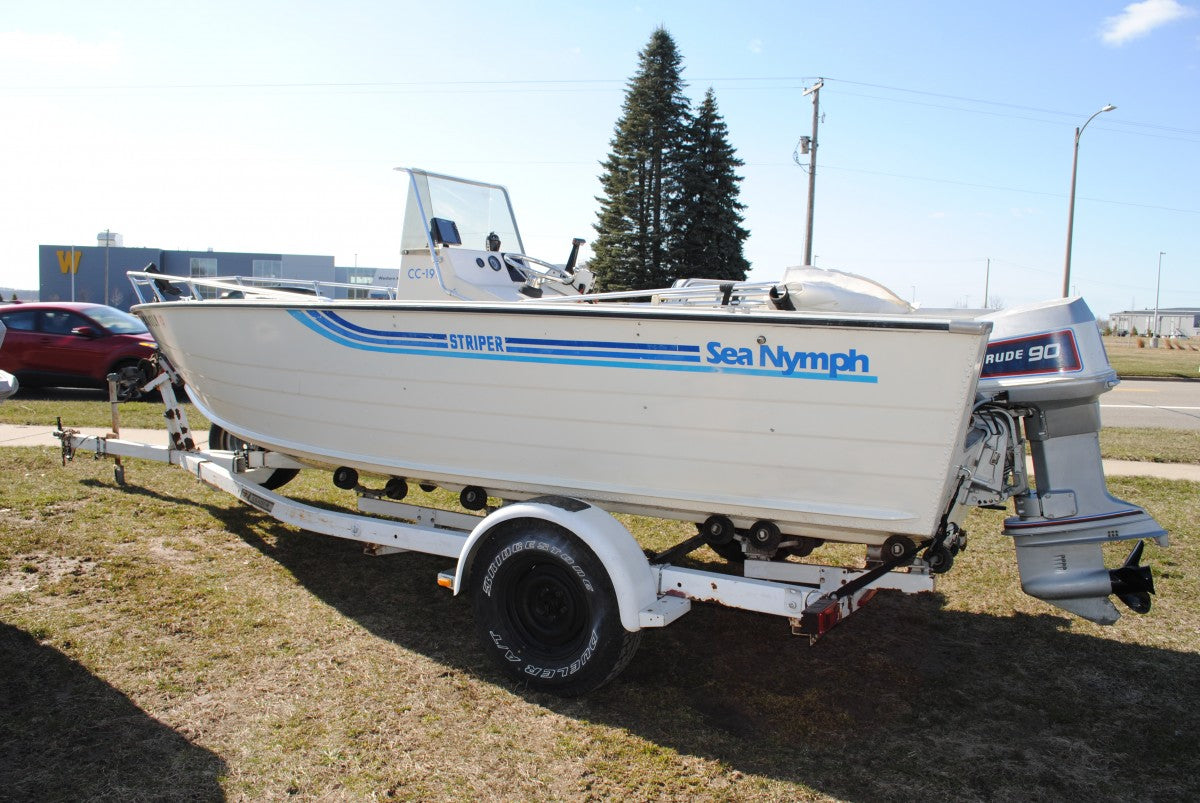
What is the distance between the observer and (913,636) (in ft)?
14.6

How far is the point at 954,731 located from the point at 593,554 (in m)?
1.65

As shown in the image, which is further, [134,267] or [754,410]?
[134,267]

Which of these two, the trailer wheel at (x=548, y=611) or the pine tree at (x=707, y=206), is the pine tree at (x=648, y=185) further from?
the trailer wheel at (x=548, y=611)

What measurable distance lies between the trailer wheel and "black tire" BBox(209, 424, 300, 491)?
2265 millimetres

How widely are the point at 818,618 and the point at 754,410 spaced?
84 cm

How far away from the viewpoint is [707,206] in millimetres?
27469

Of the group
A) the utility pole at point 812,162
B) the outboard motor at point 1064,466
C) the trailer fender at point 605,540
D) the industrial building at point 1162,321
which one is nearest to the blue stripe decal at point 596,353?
the trailer fender at point 605,540

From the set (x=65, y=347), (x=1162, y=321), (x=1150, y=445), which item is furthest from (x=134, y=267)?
(x=1162, y=321)

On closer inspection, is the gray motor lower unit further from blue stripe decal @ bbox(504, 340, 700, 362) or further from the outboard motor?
blue stripe decal @ bbox(504, 340, 700, 362)

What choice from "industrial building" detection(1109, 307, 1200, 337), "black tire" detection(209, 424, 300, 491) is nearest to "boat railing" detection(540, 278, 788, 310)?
"black tire" detection(209, 424, 300, 491)

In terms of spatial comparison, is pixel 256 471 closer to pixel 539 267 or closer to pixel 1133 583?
pixel 539 267

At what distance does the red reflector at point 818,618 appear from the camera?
A: 3197 mm

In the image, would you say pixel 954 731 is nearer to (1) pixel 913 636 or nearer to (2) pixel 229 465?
(1) pixel 913 636

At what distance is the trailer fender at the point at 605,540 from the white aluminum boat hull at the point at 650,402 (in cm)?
21
